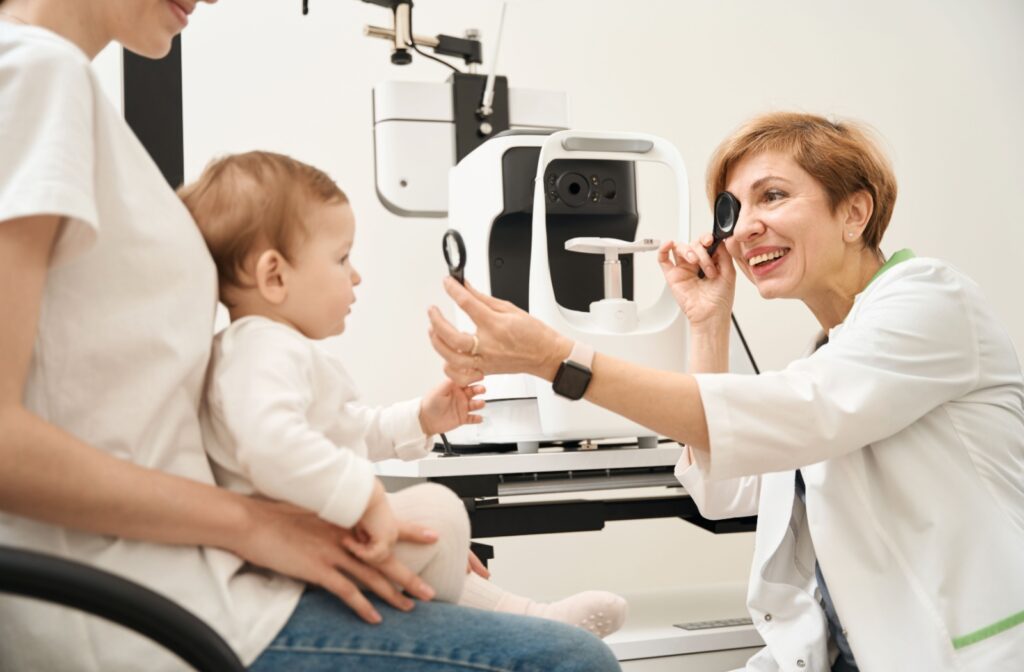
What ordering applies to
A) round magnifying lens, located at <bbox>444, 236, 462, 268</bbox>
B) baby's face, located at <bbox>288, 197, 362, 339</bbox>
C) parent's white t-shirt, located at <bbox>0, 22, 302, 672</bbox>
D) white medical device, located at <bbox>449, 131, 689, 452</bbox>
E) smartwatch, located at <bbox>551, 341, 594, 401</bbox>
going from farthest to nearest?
white medical device, located at <bbox>449, 131, 689, 452</bbox> < smartwatch, located at <bbox>551, 341, 594, 401</bbox> < round magnifying lens, located at <bbox>444, 236, 462, 268</bbox> < baby's face, located at <bbox>288, 197, 362, 339</bbox> < parent's white t-shirt, located at <bbox>0, 22, 302, 672</bbox>

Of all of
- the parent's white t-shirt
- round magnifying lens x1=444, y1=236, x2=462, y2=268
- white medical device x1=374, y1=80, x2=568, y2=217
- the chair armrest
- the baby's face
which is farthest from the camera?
white medical device x1=374, y1=80, x2=568, y2=217

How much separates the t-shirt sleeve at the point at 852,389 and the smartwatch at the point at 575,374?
0.50 ft

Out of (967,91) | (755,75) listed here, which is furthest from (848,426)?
(967,91)

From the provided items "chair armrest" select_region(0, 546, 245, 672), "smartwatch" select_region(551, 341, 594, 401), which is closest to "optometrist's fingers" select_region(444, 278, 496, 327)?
"smartwatch" select_region(551, 341, 594, 401)

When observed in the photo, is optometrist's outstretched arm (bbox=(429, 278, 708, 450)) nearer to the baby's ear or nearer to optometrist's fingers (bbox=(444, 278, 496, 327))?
optometrist's fingers (bbox=(444, 278, 496, 327))

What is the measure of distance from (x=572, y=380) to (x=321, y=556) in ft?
1.61

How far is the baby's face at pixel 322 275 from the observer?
0.91 metres

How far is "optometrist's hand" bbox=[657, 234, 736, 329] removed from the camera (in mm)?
1623

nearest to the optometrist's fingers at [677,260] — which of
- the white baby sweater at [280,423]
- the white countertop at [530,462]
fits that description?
the white countertop at [530,462]

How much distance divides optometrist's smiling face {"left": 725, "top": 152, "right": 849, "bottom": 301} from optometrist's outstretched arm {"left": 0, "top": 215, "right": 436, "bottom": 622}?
99 cm

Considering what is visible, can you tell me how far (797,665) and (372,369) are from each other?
1.62 m

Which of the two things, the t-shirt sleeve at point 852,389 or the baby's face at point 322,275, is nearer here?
the baby's face at point 322,275

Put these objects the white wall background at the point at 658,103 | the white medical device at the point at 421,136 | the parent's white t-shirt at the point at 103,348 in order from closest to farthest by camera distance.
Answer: the parent's white t-shirt at the point at 103,348
the white medical device at the point at 421,136
the white wall background at the point at 658,103

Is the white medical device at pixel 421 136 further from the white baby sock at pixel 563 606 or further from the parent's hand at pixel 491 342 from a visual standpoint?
the white baby sock at pixel 563 606
